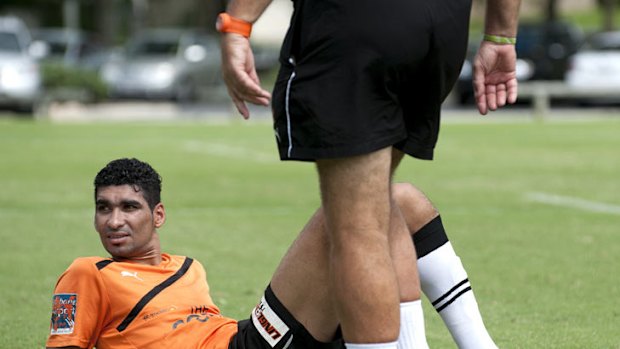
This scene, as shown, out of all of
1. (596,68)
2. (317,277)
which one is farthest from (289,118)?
(596,68)

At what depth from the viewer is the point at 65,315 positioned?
3951 millimetres

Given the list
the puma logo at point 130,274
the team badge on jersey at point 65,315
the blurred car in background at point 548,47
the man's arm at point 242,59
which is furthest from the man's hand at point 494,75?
the blurred car in background at point 548,47

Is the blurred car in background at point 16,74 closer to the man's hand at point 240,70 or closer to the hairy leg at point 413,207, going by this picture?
the hairy leg at point 413,207

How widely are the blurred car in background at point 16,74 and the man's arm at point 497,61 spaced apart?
21.2m

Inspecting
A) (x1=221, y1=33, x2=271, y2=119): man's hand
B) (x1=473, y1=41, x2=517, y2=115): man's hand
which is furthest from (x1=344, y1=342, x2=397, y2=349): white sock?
(x1=473, y1=41, x2=517, y2=115): man's hand

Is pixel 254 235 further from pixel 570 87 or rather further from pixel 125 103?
pixel 125 103

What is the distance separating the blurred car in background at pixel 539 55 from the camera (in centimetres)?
3080

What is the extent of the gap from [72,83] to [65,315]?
83.3ft

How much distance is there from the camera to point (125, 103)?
109 feet

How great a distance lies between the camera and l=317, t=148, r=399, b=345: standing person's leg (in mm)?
3309

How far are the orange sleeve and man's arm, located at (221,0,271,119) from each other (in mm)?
969

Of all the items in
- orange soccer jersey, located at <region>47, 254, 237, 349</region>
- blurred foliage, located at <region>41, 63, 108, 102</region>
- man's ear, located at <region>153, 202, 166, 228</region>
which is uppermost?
man's ear, located at <region>153, 202, 166, 228</region>

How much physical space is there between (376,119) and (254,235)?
17.1 ft

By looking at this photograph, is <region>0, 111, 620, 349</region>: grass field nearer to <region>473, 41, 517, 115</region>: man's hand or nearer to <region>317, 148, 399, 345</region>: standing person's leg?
<region>473, 41, 517, 115</region>: man's hand
